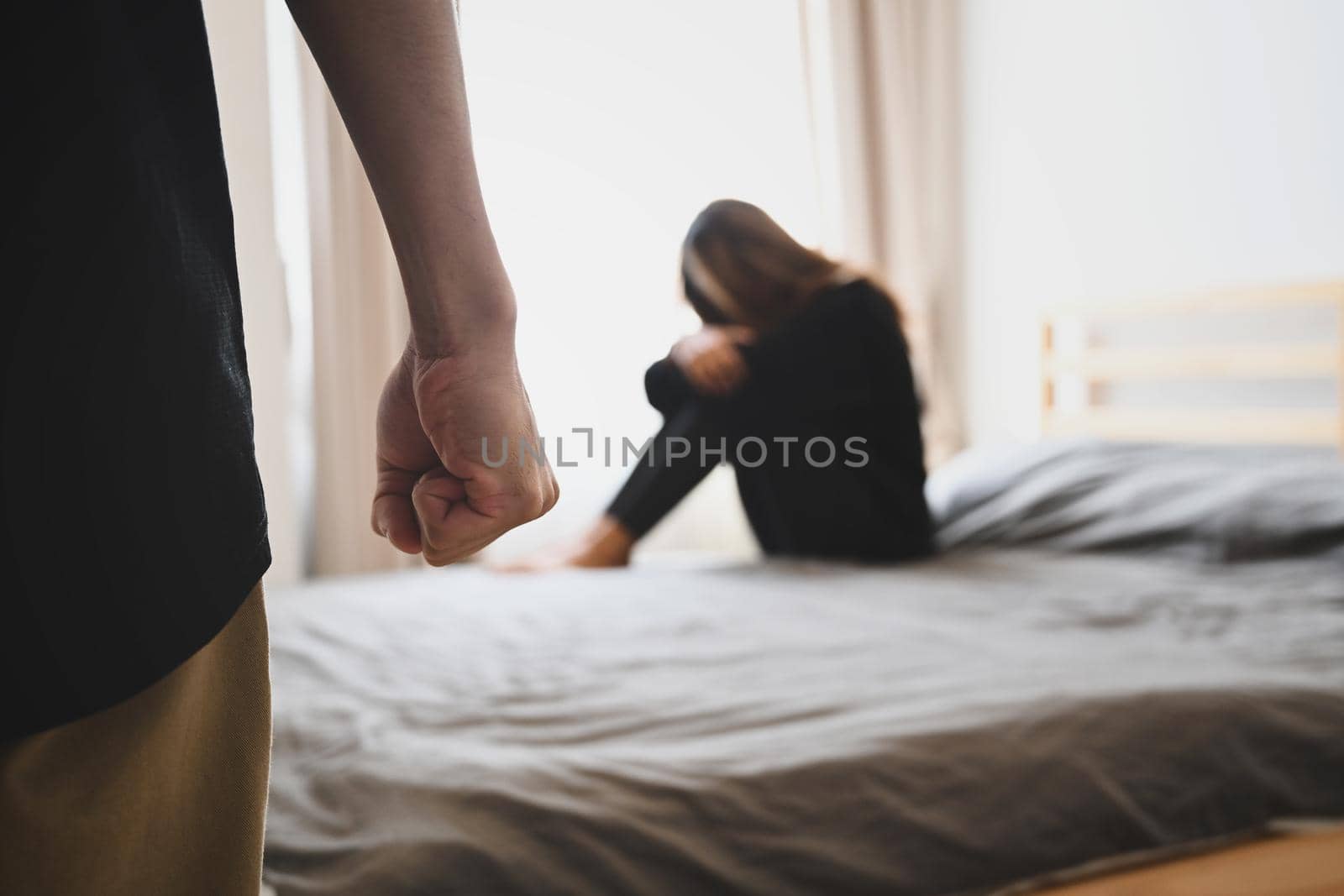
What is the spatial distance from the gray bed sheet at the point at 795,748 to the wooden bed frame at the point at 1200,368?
0.92 m

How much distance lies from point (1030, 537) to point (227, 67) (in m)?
1.59

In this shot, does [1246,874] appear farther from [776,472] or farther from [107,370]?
[776,472]

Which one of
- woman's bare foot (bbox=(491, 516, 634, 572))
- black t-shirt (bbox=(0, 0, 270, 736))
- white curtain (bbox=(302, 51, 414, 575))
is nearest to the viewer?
black t-shirt (bbox=(0, 0, 270, 736))

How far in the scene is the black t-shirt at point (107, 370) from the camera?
27 cm

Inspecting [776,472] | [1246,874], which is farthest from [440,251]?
[776,472]

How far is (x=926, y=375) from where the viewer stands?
3.11 meters

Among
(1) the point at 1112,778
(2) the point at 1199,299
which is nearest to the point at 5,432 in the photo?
(1) the point at 1112,778

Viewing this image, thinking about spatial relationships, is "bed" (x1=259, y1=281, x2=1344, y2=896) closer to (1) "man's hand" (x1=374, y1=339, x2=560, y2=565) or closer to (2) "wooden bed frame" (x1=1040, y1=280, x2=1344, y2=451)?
(1) "man's hand" (x1=374, y1=339, x2=560, y2=565)

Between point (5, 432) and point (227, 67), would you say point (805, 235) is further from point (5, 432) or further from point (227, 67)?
point (5, 432)

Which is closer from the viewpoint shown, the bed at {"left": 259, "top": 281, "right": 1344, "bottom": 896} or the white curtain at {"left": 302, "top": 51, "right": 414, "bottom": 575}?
the bed at {"left": 259, "top": 281, "right": 1344, "bottom": 896}

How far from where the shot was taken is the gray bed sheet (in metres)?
0.68

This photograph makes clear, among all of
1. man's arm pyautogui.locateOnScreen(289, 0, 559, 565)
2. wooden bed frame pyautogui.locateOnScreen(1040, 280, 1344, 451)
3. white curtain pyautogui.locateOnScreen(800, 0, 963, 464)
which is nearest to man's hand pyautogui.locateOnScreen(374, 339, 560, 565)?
man's arm pyautogui.locateOnScreen(289, 0, 559, 565)

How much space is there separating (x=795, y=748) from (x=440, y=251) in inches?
20.8

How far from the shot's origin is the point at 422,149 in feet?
1.16
